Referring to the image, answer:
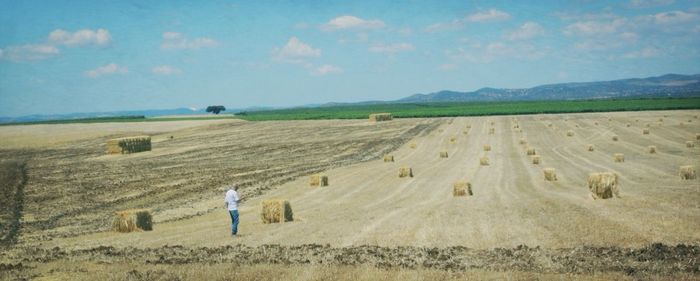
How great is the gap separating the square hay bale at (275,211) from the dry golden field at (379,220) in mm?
450

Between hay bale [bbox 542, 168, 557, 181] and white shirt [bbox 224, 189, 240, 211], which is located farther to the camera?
hay bale [bbox 542, 168, 557, 181]

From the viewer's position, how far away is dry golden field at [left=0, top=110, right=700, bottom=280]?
1427 centimetres

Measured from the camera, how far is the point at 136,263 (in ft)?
50.5

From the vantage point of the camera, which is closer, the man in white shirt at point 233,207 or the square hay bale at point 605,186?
the man in white shirt at point 233,207

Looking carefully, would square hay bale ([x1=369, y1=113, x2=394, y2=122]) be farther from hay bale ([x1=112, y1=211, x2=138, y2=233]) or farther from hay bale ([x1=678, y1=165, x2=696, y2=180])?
hay bale ([x1=112, y1=211, x2=138, y2=233])

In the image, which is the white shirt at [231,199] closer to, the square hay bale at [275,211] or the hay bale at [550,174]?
the square hay bale at [275,211]

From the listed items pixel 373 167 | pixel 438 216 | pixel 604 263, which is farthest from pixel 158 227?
pixel 373 167

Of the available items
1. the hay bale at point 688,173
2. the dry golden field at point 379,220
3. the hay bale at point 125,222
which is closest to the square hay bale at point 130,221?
the hay bale at point 125,222

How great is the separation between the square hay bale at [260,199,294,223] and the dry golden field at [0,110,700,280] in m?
0.45

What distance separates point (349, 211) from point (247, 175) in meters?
15.2

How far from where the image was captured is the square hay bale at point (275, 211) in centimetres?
2102

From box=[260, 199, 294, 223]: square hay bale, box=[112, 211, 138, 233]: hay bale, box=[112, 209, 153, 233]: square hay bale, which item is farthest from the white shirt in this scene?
box=[112, 211, 138, 233]: hay bale

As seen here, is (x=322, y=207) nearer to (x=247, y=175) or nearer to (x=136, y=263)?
(x=136, y=263)

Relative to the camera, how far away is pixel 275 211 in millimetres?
21047
